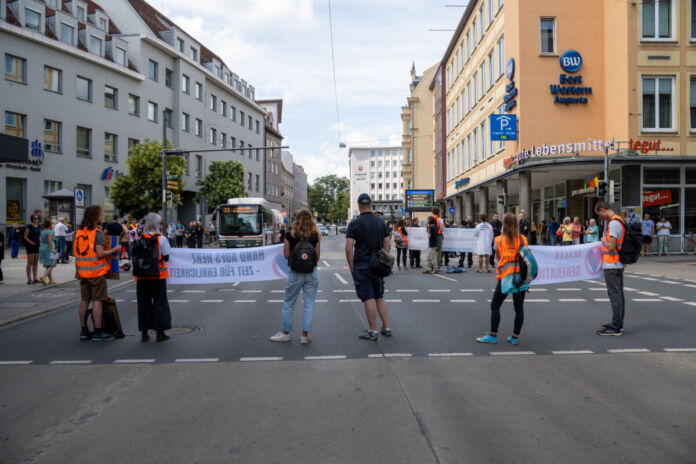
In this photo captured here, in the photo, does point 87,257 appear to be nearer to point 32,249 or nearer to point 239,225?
point 32,249

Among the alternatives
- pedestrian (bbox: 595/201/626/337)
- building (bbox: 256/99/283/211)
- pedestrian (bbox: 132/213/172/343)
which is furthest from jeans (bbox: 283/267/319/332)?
building (bbox: 256/99/283/211)

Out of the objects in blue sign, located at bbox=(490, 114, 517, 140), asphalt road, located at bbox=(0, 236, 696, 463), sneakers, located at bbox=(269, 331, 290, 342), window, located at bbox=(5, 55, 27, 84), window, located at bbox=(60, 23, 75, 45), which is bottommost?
asphalt road, located at bbox=(0, 236, 696, 463)

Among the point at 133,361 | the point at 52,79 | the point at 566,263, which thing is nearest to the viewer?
the point at 133,361

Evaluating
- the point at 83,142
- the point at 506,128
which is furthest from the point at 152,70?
the point at 506,128

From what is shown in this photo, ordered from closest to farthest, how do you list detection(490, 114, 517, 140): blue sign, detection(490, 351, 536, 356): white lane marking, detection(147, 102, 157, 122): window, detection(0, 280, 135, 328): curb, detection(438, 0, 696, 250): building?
1. detection(490, 351, 536, 356): white lane marking
2. detection(0, 280, 135, 328): curb
3. detection(438, 0, 696, 250): building
4. detection(490, 114, 517, 140): blue sign
5. detection(147, 102, 157, 122): window

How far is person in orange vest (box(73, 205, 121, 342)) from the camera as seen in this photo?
7.43 metres

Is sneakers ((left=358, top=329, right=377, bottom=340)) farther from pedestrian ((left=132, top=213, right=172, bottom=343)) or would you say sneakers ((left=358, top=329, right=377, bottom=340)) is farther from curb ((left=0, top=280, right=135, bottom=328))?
curb ((left=0, top=280, right=135, bottom=328))

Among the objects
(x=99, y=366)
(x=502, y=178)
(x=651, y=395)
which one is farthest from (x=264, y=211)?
(x=651, y=395)

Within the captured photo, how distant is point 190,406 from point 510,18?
93.7ft

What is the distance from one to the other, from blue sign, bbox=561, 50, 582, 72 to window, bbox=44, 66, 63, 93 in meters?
28.9

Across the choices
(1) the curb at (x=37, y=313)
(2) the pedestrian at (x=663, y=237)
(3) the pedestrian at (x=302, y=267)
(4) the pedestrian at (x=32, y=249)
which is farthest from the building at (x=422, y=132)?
(3) the pedestrian at (x=302, y=267)

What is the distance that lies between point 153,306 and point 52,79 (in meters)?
32.0

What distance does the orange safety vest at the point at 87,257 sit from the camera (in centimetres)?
741

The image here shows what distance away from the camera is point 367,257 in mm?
7309
